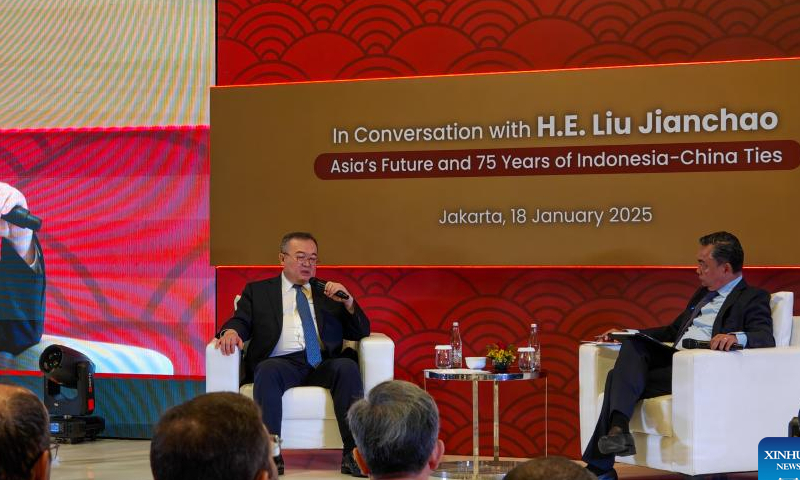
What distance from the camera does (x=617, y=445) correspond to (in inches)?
175

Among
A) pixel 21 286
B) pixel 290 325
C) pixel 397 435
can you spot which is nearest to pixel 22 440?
pixel 397 435

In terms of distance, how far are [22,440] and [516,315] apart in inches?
167

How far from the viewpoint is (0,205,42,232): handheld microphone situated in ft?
21.0

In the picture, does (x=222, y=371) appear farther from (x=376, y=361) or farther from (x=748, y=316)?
(x=748, y=316)

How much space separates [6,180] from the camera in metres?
6.44

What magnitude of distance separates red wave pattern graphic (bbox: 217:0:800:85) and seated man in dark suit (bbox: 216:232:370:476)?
1135 mm

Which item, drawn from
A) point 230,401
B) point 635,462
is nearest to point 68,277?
point 635,462

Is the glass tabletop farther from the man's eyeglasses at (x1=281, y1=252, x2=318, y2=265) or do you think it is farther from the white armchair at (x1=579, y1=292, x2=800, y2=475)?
the man's eyeglasses at (x1=281, y1=252, x2=318, y2=265)

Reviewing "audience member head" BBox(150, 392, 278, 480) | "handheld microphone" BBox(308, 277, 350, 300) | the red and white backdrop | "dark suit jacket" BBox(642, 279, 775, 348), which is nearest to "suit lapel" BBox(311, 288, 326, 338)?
"handheld microphone" BBox(308, 277, 350, 300)

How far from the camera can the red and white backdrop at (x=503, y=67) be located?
5449 millimetres

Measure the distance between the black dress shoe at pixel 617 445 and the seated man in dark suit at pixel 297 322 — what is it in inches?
47.9

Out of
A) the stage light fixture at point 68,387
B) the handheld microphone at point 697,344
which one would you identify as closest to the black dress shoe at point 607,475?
the handheld microphone at point 697,344

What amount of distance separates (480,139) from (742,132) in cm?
132

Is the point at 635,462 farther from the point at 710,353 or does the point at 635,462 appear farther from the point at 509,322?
the point at 509,322
